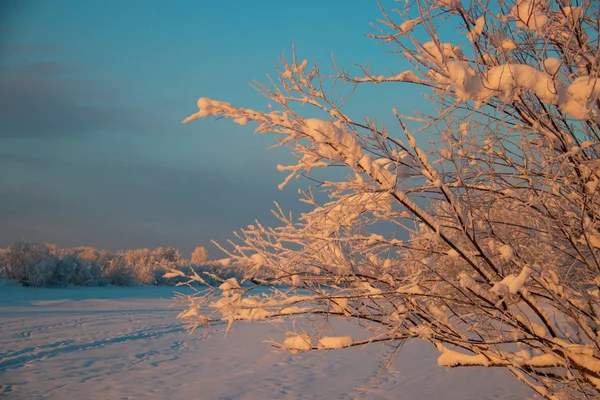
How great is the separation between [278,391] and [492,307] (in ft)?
10.9

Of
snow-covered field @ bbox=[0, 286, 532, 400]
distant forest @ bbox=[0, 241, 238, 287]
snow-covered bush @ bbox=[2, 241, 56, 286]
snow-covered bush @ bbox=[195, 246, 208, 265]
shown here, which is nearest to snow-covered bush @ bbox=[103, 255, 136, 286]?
distant forest @ bbox=[0, 241, 238, 287]

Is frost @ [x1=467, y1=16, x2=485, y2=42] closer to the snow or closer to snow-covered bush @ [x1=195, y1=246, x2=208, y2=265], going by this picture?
the snow

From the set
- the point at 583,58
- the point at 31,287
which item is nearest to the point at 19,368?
the point at 583,58

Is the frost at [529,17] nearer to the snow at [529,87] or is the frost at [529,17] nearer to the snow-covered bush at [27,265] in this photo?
the snow at [529,87]

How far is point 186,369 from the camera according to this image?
18.9ft

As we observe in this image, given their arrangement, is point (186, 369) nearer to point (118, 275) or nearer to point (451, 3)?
point (451, 3)

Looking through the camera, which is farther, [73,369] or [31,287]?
[31,287]

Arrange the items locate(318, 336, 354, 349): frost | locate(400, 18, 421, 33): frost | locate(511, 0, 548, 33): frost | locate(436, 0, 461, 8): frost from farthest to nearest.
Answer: locate(318, 336, 354, 349): frost < locate(436, 0, 461, 8): frost < locate(400, 18, 421, 33): frost < locate(511, 0, 548, 33): frost

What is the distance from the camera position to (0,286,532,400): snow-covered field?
4.85m

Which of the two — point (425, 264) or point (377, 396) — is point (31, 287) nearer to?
point (377, 396)

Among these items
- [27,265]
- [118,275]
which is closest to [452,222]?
[27,265]

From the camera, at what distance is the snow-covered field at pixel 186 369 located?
4.85 m

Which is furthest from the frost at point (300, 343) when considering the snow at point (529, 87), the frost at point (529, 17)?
the frost at point (529, 17)

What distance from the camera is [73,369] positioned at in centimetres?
536
